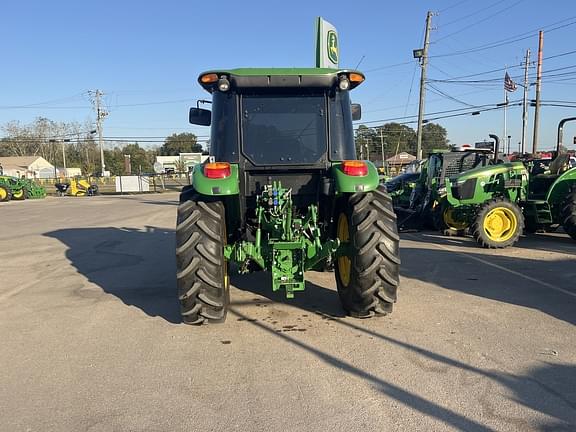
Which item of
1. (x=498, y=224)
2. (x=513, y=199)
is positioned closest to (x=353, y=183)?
(x=498, y=224)

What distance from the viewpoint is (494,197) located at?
35.1 feet

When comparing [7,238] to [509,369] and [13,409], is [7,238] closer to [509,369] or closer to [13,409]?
[13,409]

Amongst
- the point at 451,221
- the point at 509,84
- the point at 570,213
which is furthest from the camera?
the point at 509,84

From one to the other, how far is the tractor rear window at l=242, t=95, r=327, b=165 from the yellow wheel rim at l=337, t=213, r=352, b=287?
79cm

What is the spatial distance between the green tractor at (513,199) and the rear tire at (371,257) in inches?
211

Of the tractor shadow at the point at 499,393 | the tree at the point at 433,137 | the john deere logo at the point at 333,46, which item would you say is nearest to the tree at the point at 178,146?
the tree at the point at 433,137

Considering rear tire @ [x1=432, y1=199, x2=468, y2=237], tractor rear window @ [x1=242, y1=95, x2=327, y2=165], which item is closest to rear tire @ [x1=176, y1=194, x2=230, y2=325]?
tractor rear window @ [x1=242, y1=95, x2=327, y2=165]

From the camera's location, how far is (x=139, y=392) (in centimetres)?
375

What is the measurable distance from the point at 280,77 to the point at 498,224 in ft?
22.0

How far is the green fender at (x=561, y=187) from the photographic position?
1035 cm

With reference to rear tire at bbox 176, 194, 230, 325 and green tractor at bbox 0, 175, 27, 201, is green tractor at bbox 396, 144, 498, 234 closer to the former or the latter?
rear tire at bbox 176, 194, 230, 325

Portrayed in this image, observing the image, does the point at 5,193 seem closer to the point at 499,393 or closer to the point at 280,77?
the point at 280,77

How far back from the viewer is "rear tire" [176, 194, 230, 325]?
4.94 m

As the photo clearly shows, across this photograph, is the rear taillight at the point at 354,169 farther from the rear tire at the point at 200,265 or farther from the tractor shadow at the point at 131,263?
the tractor shadow at the point at 131,263
